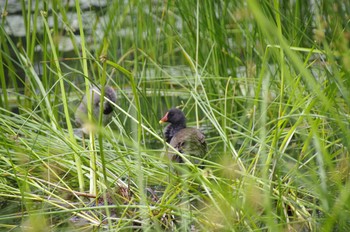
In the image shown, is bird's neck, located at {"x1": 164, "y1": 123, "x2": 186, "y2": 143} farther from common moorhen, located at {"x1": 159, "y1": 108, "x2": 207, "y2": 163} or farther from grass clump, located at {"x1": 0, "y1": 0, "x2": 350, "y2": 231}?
grass clump, located at {"x1": 0, "y1": 0, "x2": 350, "y2": 231}

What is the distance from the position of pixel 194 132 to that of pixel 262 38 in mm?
551

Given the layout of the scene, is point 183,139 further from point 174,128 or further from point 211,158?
point 174,128

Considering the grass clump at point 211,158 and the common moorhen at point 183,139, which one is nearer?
the grass clump at point 211,158

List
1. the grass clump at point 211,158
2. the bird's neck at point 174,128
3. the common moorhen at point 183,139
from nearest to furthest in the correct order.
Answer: the grass clump at point 211,158 < the common moorhen at point 183,139 < the bird's neck at point 174,128

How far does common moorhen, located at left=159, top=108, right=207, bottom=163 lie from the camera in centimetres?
384

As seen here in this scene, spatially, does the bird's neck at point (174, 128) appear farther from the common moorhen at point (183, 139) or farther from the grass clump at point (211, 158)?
the grass clump at point (211, 158)

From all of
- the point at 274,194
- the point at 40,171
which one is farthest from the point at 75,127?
the point at 274,194

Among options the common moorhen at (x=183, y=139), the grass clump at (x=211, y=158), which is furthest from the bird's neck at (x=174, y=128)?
the grass clump at (x=211, y=158)

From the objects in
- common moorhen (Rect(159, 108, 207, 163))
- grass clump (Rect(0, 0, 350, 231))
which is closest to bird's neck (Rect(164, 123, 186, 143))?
common moorhen (Rect(159, 108, 207, 163))

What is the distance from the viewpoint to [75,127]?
5152mm

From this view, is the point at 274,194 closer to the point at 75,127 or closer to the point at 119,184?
the point at 119,184

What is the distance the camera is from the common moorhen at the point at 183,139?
3.84 m

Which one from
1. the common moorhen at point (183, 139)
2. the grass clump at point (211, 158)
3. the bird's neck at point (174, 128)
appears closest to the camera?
the grass clump at point (211, 158)

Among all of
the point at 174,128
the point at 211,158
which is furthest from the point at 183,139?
the point at 174,128
